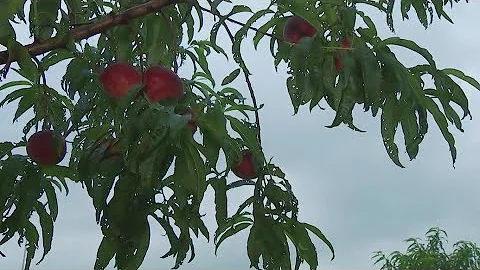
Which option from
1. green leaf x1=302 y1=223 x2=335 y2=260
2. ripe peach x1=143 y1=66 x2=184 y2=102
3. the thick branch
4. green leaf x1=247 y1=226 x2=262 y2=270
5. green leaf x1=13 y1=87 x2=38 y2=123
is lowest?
green leaf x1=247 y1=226 x2=262 y2=270

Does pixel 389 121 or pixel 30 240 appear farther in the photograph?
pixel 30 240

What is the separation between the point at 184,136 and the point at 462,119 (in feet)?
1.24

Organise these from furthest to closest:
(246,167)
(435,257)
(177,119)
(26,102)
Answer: (435,257)
(26,102)
(246,167)
(177,119)

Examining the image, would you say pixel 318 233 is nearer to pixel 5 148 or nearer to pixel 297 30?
pixel 297 30

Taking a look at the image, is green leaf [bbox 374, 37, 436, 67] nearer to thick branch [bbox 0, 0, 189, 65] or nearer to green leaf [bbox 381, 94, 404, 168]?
green leaf [bbox 381, 94, 404, 168]

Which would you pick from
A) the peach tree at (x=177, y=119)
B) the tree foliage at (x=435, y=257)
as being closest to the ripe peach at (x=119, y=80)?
the peach tree at (x=177, y=119)

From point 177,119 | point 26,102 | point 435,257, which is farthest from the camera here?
point 435,257

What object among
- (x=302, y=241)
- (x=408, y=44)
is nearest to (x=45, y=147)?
(x=302, y=241)

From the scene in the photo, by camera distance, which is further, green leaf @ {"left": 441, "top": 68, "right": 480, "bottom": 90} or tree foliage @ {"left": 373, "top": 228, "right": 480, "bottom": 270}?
tree foliage @ {"left": 373, "top": 228, "right": 480, "bottom": 270}

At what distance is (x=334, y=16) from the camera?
0.95 metres

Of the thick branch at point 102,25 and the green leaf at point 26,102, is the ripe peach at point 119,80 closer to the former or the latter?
the thick branch at point 102,25

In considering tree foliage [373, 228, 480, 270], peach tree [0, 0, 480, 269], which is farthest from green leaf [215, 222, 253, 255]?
tree foliage [373, 228, 480, 270]

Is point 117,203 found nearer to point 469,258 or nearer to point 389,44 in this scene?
point 389,44

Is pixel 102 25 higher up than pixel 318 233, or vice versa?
pixel 102 25
